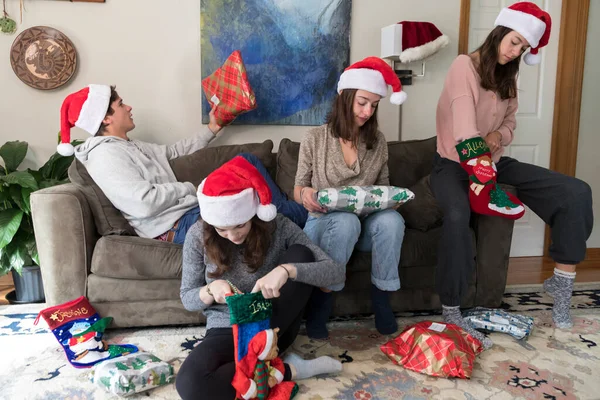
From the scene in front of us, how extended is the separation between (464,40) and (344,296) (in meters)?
1.85

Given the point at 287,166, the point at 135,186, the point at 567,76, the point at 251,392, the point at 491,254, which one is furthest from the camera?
the point at 567,76

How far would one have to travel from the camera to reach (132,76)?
2.82m

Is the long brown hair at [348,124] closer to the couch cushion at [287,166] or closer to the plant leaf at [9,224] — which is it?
the couch cushion at [287,166]

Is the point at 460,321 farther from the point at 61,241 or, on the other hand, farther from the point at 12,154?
the point at 12,154

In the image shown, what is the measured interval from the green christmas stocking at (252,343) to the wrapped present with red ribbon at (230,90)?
4.61 feet

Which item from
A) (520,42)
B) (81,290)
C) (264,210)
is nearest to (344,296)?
(264,210)

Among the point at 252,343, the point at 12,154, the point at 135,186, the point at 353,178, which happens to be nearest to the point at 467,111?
the point at 353,178

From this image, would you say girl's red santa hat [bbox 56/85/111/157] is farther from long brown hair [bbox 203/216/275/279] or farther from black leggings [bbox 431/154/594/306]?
black leggings [bbox 431/154/594/306]

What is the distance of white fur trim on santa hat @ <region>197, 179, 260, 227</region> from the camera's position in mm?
1464

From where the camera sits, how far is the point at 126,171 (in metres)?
2.14

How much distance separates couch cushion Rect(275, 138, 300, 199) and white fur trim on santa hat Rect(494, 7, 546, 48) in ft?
3.81

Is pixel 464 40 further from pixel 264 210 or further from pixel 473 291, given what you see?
pixel 264 210

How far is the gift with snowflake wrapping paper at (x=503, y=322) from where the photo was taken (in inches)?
78.2

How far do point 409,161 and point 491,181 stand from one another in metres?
0.67
